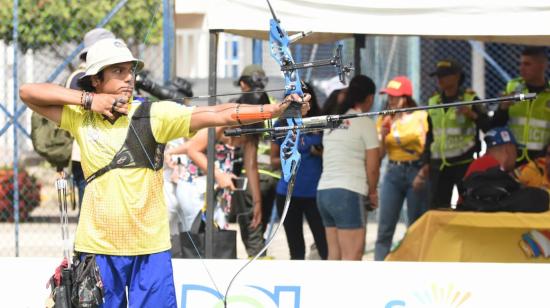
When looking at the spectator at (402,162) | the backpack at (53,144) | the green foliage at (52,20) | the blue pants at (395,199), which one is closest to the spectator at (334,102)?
the spectator at (402,162)

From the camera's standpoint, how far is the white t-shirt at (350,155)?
7.30m

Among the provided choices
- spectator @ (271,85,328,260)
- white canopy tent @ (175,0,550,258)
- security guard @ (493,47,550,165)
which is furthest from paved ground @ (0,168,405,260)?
white canopy tent @ (175,0,550,258)

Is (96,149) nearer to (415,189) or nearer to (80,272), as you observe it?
(80,272)

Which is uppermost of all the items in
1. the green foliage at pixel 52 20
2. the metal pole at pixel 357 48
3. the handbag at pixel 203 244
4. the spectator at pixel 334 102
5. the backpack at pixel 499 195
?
the green foliage at pixel 52 20

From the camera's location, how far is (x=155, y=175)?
492 centimetres

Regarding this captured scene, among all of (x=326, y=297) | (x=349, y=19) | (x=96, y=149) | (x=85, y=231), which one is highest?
(x=349, y=19)

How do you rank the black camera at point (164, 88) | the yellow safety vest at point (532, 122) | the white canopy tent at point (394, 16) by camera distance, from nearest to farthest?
the white canopy tent at point (394, 16), the yellow safety vest at point (532, 122), the black camera at point (164, 88)

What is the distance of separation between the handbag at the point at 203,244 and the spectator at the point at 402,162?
168cm

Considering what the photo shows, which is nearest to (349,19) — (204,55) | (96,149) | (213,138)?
(213,138)

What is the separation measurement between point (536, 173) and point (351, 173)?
4.54ft

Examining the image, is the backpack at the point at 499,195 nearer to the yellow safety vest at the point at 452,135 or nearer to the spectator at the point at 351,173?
the spectator at the point at 351,173

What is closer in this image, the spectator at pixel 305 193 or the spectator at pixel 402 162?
the spectator at pixel 305 193

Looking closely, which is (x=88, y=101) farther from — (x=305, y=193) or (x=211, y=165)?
(x=305, y=193)

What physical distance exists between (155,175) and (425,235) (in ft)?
8.80
